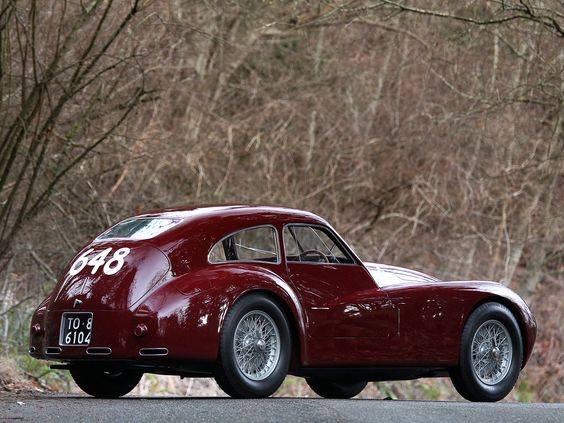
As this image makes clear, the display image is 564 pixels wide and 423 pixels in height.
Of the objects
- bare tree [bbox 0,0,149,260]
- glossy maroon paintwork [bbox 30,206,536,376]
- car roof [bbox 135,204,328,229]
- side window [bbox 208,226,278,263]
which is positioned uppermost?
bare tree [bbox 0,0,149,260]

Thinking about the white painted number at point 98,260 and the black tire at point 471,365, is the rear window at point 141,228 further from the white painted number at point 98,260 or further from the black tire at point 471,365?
the black tire at point 471,365

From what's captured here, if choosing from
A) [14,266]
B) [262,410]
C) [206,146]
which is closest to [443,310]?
[262,410]

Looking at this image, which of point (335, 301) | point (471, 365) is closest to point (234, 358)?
point (335, 301)

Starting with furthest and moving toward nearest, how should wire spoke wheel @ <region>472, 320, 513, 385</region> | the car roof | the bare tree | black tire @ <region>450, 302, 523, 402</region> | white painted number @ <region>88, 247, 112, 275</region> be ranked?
the bare tree < wire spoke wheel @ <region>472, 320, 513, 385</region> < black tire @ <region>450, 302, 523, 402</region> < the car roof < white painted number @ <region>88, 247, 112, 275</region>

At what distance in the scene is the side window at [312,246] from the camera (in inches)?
425

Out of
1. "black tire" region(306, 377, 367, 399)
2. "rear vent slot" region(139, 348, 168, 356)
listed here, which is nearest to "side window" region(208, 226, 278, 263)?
"rear vent slot" region(139, 348, 168, 356)

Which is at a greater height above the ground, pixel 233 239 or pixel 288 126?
pixel 288 126

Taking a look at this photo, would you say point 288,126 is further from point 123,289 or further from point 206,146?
point 123,289

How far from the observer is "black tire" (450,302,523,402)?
11.3 m

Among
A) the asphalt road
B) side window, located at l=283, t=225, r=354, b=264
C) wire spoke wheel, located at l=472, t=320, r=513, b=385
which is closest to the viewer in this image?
the asphalt road

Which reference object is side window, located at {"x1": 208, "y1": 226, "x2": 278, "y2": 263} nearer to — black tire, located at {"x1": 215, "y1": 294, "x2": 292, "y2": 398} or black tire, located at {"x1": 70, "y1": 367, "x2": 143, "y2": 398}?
black tire, located at {"x1": 215, "y1": 294, "x2": 292, "y2": 398}

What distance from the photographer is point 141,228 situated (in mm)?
10367

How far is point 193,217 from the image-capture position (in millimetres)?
10297

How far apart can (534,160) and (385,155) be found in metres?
2.68
